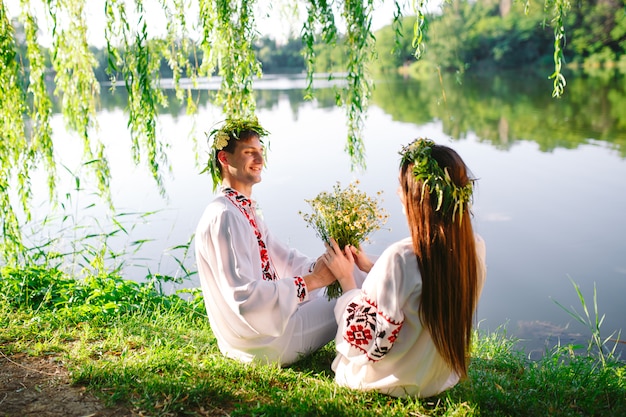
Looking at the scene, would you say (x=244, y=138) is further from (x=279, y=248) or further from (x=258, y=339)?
(x=258, y=339)

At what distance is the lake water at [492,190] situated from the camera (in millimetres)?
6086

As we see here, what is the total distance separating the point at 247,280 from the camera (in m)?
2.67

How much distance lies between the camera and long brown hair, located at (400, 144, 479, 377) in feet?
7.35

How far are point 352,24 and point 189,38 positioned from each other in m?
1.45

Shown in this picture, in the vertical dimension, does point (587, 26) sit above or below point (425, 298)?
above

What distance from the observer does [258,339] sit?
288 cm

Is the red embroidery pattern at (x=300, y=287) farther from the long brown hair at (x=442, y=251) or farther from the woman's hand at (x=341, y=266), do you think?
the long brown hair at (x=442, y=251)

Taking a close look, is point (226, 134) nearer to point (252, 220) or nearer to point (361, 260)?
point (252, 220)

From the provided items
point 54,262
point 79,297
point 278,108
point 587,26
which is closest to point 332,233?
point 79,297

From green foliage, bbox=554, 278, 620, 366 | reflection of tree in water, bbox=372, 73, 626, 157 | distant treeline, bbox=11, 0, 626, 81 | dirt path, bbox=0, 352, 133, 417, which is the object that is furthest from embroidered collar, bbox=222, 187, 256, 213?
distant treeline, bbox=11, 0, 626, 81

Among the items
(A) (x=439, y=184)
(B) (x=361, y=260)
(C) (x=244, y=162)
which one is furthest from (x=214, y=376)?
(A) (x=439, y=184)

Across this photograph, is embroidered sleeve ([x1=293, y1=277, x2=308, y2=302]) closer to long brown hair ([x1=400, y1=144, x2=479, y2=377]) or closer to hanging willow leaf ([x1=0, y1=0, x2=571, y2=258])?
long brown hair ([x1=400, y1=144, x2=479, y2=377])

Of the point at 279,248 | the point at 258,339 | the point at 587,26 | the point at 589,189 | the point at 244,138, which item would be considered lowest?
the point at 589,189

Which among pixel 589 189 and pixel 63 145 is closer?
pixel 589 189
